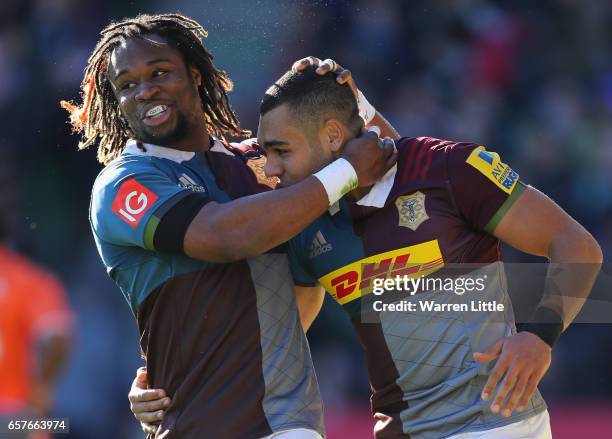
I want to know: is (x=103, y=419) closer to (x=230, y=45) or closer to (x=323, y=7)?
(x=230, y=45)

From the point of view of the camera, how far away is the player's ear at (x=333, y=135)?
443 cm

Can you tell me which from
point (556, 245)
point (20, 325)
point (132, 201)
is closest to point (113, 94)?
point (132, 201)

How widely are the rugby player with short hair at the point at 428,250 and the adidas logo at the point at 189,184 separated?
307mm

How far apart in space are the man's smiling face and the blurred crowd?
4404 mm

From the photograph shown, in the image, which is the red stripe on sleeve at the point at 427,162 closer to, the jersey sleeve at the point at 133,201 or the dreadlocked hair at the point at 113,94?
the jersey sleeve at the point at 133,201

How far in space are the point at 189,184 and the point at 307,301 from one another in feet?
2.60

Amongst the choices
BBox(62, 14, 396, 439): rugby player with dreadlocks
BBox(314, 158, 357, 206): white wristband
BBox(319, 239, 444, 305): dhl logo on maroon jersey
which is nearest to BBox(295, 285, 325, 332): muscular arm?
BBox(62, 14, 396, 439): rugby player with dreadlocks

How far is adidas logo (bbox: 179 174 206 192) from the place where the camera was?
4445 mm

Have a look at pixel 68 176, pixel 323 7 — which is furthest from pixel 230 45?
pixel 68 176

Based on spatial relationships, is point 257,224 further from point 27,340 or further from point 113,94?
point 27,340

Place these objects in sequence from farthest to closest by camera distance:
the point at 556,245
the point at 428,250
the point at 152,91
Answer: the point at 152,91
the point at 428,250
the point at 556,245

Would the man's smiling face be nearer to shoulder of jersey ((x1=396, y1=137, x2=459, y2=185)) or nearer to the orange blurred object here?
shoulder of jersey ((x1=396, y1=137, x2=459, y2=185))

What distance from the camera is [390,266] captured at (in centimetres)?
426

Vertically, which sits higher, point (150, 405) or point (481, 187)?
point (481, 187)
